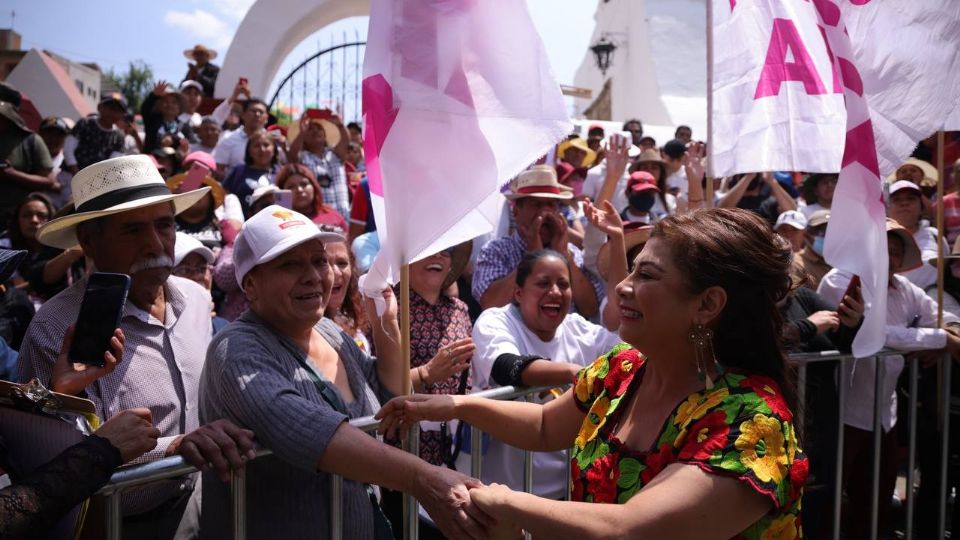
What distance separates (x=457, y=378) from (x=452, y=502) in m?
2.00

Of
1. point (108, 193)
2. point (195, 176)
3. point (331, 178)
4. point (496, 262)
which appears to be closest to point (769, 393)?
point (108, 193)

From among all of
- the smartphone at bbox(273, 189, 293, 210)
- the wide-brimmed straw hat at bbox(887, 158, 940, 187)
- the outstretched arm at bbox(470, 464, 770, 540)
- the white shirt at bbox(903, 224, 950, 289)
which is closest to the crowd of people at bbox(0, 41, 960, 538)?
the outstretched arm at bbox(470, 464, 770, 540)

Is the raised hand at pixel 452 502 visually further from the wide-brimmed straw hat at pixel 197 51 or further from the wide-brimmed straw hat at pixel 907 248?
the wide-brimmed straw hat at pixel 197 51

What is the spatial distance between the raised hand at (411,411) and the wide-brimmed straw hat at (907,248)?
3622 millimetres

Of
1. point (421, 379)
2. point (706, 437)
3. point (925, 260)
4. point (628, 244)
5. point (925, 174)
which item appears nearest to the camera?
point (706, 437)

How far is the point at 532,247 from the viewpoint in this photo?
534 cm

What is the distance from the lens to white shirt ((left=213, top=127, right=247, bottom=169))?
9.42 meters

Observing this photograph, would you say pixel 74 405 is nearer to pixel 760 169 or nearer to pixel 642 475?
pixel 642 475

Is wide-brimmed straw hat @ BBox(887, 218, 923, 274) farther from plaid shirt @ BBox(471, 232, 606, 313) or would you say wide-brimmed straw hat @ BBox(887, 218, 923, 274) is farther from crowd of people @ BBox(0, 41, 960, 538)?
plaid shirt @ BBox(471, 232, 606, 313)

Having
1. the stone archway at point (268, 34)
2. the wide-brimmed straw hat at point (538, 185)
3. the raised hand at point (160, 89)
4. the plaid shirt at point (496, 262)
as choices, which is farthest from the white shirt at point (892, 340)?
the stone archway at point (268, 34)

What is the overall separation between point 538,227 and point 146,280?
9.16 ft

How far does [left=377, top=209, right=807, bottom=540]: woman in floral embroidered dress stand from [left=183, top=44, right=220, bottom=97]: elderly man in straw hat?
45.9 ft

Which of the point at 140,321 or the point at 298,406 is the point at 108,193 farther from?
the point at 298,406

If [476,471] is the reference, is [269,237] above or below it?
above
